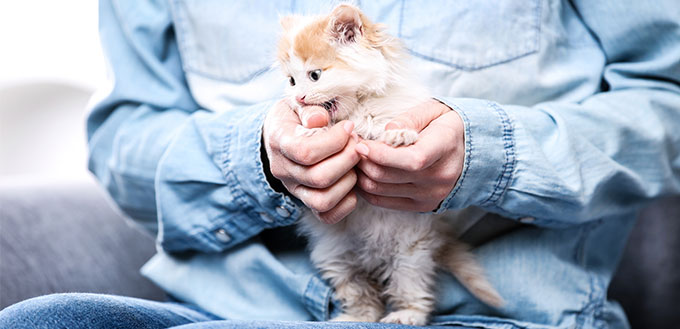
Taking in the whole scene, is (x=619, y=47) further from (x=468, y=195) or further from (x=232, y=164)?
(x=232, y=164)

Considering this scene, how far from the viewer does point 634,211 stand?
3.54ft

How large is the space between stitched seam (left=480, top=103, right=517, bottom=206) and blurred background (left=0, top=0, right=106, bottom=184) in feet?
5.12

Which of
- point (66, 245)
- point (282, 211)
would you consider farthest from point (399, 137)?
point (66, 245)

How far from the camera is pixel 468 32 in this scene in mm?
951

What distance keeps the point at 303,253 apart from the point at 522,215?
344 millimetres

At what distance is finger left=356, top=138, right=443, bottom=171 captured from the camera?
72 centimetres

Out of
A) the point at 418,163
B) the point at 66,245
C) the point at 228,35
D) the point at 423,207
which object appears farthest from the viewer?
the point at 66,245

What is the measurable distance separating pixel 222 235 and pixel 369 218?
0.24 metres

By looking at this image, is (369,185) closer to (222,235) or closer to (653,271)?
(222,235)

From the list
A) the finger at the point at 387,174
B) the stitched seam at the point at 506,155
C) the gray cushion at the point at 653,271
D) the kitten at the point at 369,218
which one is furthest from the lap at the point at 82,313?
the gray cushion at the point at 653,271

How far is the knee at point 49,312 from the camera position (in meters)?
0.71

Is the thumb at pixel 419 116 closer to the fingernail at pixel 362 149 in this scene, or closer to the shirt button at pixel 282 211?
the fingernail at pixel 362 149

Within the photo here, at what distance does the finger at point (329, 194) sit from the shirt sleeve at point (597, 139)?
0.45ft

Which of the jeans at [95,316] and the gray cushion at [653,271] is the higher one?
the jeans at [95,316]
